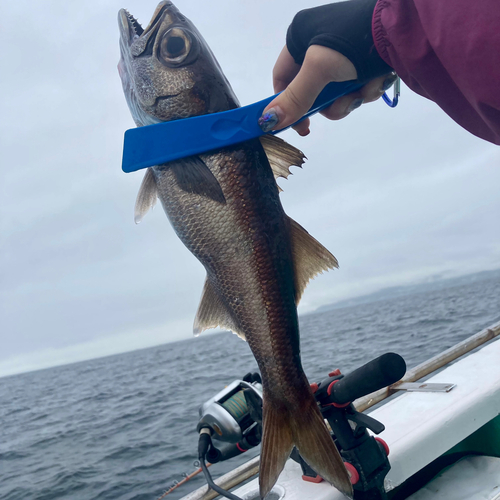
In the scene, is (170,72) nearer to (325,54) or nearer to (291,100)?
(291,100)

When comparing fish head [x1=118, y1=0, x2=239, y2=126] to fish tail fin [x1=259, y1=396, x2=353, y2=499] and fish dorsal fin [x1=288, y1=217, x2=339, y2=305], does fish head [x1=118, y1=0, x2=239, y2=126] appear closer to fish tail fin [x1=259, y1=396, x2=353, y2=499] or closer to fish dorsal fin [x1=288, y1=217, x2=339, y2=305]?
fish dorsal fin [x1=288, y1=217, x2=339, y2=305]

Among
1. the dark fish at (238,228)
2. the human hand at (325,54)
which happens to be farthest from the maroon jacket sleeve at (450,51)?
the dark fish at (238,228)

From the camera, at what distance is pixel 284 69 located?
6.81 feet

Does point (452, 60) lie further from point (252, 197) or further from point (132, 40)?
point (132, 40)

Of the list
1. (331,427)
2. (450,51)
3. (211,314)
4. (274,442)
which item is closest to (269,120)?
(450,51)

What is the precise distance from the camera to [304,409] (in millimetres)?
2061

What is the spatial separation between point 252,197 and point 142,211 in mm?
599

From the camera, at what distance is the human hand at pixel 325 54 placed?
1.57m

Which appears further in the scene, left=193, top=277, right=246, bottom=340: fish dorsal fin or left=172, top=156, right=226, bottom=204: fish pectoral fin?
left=193, top=277, right=246, bottom=340: fish dorsal fin

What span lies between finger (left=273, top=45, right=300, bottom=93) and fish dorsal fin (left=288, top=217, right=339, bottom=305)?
2.54 ft

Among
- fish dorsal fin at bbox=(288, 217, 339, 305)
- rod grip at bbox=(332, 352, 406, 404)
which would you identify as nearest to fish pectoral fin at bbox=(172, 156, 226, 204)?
fish dorsal fin at bbox=(288, 217, 339, 305)

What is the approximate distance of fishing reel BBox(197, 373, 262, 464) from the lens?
225 cm

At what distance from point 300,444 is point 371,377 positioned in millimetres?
558

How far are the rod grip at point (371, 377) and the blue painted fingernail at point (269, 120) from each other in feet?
3.73
